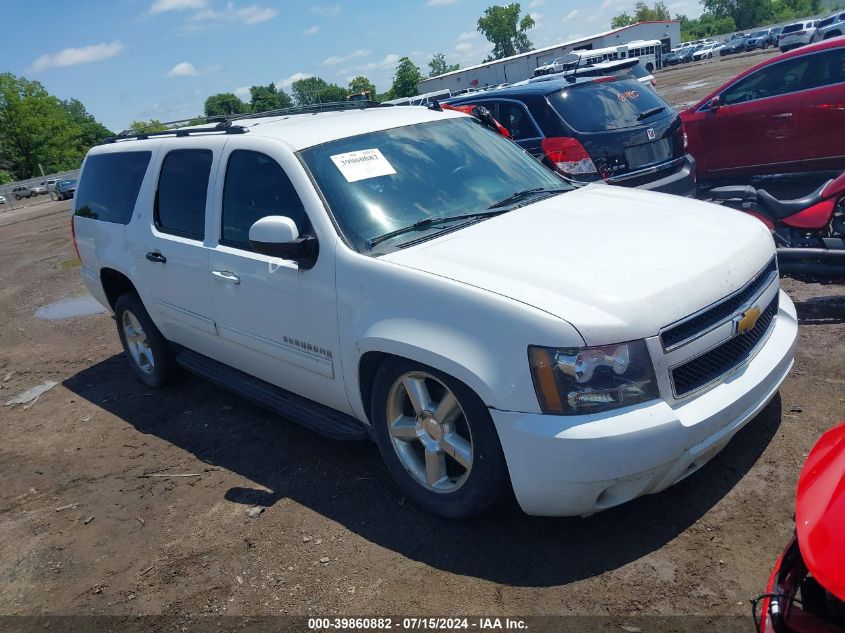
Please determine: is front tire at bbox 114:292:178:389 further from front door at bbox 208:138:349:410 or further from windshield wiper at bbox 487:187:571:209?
windshield wiper at bbox 487:187:571:209

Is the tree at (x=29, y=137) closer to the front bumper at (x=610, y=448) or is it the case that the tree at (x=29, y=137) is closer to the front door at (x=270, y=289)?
the front door at (x=270, y=289)

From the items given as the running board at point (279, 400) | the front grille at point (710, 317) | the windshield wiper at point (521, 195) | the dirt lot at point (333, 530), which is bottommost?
the dirt lot at point (333, 530)

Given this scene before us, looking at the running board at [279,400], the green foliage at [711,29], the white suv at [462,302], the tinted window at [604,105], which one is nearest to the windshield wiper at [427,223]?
the white suv at [462,302]

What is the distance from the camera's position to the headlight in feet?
9.21

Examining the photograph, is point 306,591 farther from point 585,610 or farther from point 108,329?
point 108,329

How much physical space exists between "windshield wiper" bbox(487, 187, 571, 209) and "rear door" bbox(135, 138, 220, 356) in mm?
1804

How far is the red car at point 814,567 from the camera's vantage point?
1.85m

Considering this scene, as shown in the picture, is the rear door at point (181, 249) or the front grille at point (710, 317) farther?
the rear door at point (181, 249)

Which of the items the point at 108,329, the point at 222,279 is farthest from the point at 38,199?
the point at 222,279

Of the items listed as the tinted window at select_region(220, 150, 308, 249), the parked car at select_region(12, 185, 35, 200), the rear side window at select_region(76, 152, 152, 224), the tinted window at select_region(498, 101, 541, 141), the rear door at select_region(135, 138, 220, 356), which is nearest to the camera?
the tinted window at select_region(220, 150, 308, 249)

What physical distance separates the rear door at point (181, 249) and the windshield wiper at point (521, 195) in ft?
5.92

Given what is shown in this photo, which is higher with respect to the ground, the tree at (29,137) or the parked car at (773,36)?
the tree at (29,137)

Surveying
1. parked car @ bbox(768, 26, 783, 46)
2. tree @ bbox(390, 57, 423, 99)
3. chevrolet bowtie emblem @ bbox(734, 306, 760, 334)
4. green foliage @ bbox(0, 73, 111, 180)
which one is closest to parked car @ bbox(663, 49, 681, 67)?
parked car @ bbox(768, 26, 783, 46)

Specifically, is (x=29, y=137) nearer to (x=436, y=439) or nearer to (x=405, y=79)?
(x=405, y=79)
